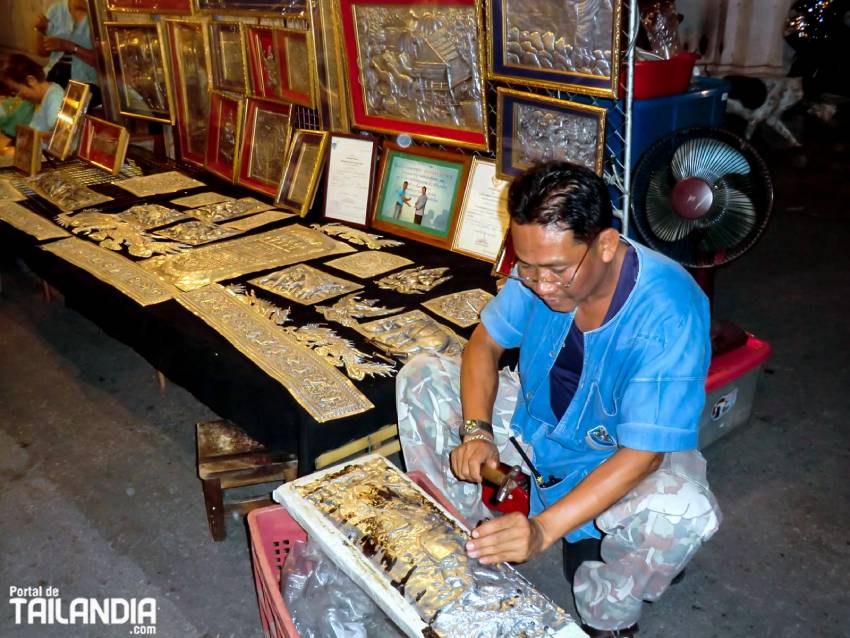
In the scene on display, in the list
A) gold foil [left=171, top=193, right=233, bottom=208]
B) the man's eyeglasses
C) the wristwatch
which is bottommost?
the wristwatch

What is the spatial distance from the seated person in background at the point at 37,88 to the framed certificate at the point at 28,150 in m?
0.41

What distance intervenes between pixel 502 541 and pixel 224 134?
321 cm

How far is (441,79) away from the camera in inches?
113

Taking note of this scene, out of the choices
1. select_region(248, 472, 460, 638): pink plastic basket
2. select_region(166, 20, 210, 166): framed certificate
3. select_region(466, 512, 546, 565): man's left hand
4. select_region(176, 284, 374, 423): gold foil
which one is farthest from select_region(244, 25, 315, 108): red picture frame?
select_region(466, 512, 546, 565): man's left hand

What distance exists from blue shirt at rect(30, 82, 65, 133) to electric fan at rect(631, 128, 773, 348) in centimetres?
403

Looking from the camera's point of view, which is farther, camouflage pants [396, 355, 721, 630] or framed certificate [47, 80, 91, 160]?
framed certificate [47, 80, 91, 160]

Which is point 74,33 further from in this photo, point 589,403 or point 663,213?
point 589,403

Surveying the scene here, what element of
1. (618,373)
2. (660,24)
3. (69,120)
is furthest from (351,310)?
(69,120)

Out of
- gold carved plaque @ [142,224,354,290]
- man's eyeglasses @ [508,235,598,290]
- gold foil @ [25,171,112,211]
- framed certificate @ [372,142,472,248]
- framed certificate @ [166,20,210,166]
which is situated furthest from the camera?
framed certificate @ [166,20,210,166]

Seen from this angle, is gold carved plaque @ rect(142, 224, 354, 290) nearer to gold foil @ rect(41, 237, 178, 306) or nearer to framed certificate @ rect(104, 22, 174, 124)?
gold foil @ rect(41, 237, 178, 306)

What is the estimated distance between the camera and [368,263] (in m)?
2.97

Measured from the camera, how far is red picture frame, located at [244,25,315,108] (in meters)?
3.40

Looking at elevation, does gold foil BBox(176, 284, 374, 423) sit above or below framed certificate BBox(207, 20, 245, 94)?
below

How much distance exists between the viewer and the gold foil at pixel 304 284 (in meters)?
2.70
